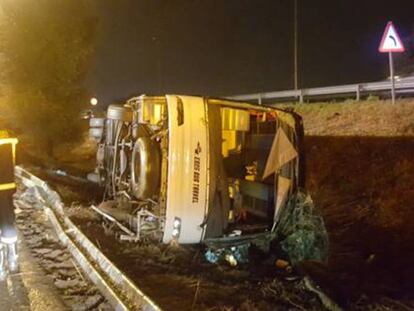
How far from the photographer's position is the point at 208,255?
6.77 meters

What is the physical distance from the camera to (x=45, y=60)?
2488 cm

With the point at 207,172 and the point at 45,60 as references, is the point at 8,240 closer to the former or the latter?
the point at 207,172

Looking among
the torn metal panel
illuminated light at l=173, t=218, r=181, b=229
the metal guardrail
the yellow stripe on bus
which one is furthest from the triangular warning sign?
the yellow stripe on bus

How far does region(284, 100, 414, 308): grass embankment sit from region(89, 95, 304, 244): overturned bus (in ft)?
4.15

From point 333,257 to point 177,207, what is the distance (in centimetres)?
245

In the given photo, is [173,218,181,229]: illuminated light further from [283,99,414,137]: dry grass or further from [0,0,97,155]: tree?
[0,0,97,155]: tree

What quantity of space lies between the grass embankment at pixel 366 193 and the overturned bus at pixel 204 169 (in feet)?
4.15

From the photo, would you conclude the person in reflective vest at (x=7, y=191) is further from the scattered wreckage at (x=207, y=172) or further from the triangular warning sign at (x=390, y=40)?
the triangular warning sign at (x=390, y=40)

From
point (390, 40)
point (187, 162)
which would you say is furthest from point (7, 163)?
point (390, 40)

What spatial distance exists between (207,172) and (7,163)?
2236 mm

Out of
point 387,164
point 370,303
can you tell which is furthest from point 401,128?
point 370,303

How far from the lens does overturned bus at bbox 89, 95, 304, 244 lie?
618cm

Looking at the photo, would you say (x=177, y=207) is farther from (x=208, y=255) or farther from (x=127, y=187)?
(x=127, y=187)

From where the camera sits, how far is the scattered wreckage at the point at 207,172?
618cm
